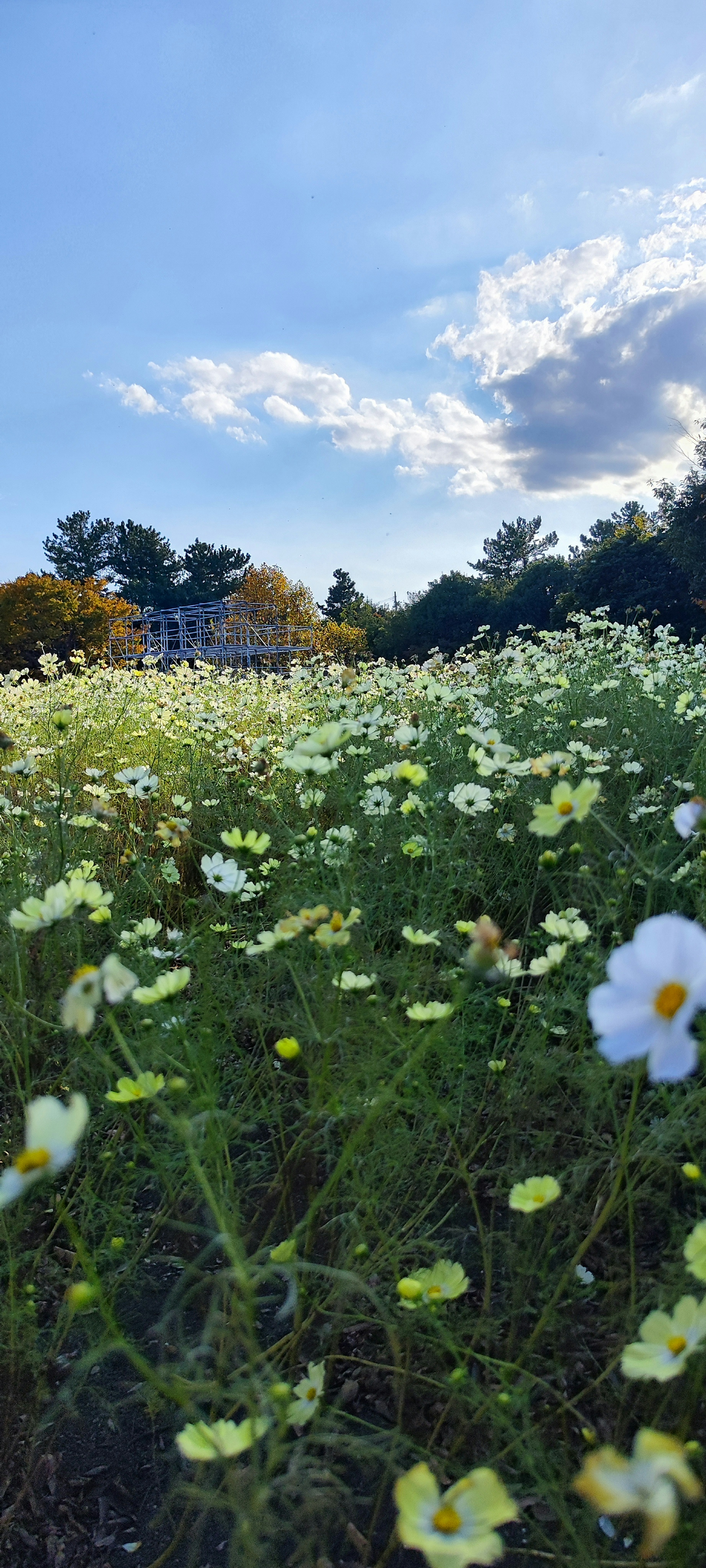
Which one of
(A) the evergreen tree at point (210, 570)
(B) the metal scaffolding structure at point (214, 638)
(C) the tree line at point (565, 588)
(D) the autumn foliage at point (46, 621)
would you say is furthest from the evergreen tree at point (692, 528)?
(A) the evergreen tree at point (210, 570)

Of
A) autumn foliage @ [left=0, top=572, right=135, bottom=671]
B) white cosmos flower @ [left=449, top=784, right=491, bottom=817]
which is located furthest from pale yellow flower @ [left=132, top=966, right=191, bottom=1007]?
autumn foliage @ [left=0, top=572, right=135, bottom=671]

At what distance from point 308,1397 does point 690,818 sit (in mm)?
861

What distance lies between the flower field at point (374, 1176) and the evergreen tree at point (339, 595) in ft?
152

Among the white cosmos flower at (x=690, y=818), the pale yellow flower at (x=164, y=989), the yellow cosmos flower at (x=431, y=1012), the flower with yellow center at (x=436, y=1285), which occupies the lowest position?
the flower with yellow center at (x=436, y=1285)

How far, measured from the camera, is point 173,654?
2280 centimetres

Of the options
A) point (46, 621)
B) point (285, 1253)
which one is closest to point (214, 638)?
point (46, 621)

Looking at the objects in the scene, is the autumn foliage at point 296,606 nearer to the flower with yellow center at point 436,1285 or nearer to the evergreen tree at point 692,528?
the evergreen tree at point 692,528

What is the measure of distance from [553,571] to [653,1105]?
2863 cm

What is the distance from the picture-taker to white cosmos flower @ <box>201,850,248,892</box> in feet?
5.01

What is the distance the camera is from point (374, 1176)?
135 cm

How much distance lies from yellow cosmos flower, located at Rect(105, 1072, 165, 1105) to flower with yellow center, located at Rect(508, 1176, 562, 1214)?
0.48 metres

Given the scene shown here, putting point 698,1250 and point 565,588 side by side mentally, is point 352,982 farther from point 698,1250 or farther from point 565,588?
point 565,588

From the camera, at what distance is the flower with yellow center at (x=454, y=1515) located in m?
0.59

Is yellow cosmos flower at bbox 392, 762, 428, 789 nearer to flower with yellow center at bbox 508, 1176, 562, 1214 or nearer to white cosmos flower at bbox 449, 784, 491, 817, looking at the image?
white cosmos flower at bbox 449, 784, 491, 817
